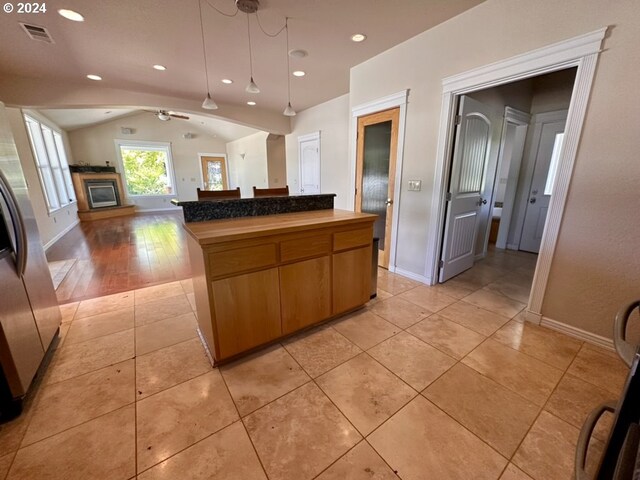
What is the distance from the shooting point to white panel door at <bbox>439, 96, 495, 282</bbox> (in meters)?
2.74

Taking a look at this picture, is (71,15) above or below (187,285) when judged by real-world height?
above

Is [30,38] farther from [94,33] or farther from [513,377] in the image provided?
[513,377]

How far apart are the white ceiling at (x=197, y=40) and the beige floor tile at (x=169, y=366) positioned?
2.92 meters

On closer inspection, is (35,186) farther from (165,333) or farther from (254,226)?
(254,226)

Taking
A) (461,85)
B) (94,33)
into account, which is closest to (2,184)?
(94,33)

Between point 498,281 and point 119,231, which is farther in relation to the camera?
point 119,231

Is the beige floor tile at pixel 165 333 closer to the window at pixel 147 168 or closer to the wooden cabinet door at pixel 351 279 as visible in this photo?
the wooden cabinet door at pixel 351 279

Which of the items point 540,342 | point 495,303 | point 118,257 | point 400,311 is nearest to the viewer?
point 540,342

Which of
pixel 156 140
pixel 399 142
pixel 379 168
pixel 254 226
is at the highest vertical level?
pixel 156 140

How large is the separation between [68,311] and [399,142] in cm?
394

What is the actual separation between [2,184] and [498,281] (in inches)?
174

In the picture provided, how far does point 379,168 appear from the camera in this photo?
3.47m

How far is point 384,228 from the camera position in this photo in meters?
3.52

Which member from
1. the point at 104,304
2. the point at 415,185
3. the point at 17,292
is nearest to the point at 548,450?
the point at 415,185
